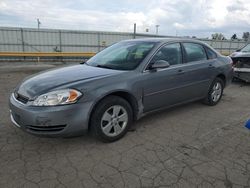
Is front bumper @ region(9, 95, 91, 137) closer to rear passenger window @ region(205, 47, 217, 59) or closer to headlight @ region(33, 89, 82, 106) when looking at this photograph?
headlight @ region(33, 89, 82, 106)

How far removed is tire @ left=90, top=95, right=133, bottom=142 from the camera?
3129 mm

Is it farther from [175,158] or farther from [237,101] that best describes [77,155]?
[237,101]

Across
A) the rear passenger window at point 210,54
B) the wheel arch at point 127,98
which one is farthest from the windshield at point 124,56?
the rear passenger window at point 210,54

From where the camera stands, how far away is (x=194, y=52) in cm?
469

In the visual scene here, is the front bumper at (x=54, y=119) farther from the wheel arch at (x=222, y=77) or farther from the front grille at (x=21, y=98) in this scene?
the wheel arch at (x=222, y=77)

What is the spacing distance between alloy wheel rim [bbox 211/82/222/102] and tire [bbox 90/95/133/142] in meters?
2.55

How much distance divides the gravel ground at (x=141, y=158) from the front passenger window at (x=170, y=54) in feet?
3.77

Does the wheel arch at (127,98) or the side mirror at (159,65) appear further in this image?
the side mirror at (159,65)

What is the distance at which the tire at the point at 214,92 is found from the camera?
5.07 meters

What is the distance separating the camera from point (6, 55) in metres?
14.0

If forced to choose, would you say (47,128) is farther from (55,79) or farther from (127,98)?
(127,98)

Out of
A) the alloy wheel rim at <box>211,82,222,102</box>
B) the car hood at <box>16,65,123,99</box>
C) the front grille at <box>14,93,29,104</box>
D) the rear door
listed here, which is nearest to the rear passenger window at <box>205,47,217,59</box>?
the rear door

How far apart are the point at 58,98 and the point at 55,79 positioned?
0.50m

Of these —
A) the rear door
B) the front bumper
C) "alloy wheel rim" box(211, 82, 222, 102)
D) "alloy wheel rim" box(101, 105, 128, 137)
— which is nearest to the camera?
the front bumper
